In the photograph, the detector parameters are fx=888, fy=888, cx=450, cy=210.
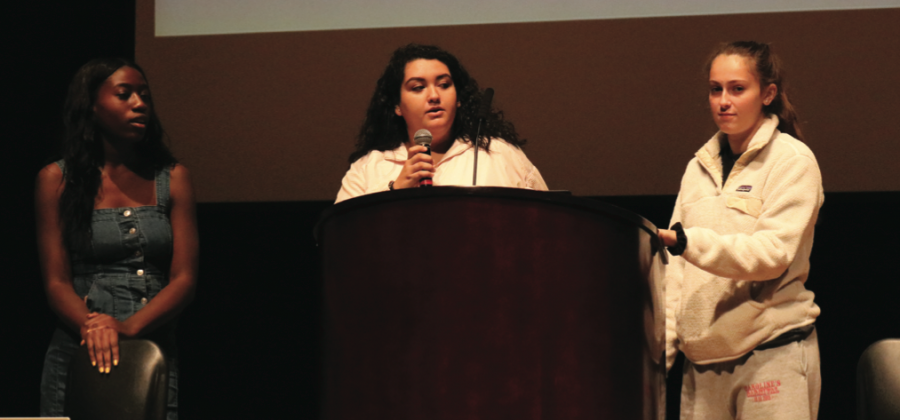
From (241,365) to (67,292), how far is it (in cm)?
121

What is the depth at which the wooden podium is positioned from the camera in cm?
143

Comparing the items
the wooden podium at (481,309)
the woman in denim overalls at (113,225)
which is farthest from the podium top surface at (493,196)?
the woman in denim overalls at (113,225)

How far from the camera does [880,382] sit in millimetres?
1738

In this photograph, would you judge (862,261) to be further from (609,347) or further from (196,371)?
(196,371)

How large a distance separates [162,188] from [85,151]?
10.2 inches

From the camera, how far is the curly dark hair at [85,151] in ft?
8.46

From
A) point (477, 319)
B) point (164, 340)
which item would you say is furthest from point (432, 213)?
point (164, 340)

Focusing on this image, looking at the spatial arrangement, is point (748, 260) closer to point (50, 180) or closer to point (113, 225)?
point (113, 225)

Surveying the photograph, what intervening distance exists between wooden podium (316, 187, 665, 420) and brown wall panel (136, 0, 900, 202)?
6.10 feet

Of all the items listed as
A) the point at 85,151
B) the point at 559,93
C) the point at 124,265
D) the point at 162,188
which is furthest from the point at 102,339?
the point at 559,93

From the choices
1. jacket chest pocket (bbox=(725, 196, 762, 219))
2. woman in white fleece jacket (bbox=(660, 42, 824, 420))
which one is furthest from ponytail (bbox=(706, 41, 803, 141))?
jacket chest pocket (bbox=(725, 196, 762, 219))

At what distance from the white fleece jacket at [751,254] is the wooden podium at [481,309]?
21.6 inches

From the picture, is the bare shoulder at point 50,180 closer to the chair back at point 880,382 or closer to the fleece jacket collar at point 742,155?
the fleece jacket collar at point 742,155

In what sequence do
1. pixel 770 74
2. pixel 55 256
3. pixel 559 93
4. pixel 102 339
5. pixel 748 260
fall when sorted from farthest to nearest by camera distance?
pixel 559 93 → pixel 55 256 → pixel 770 74 → pixel 102 339 → pixel 748 260
